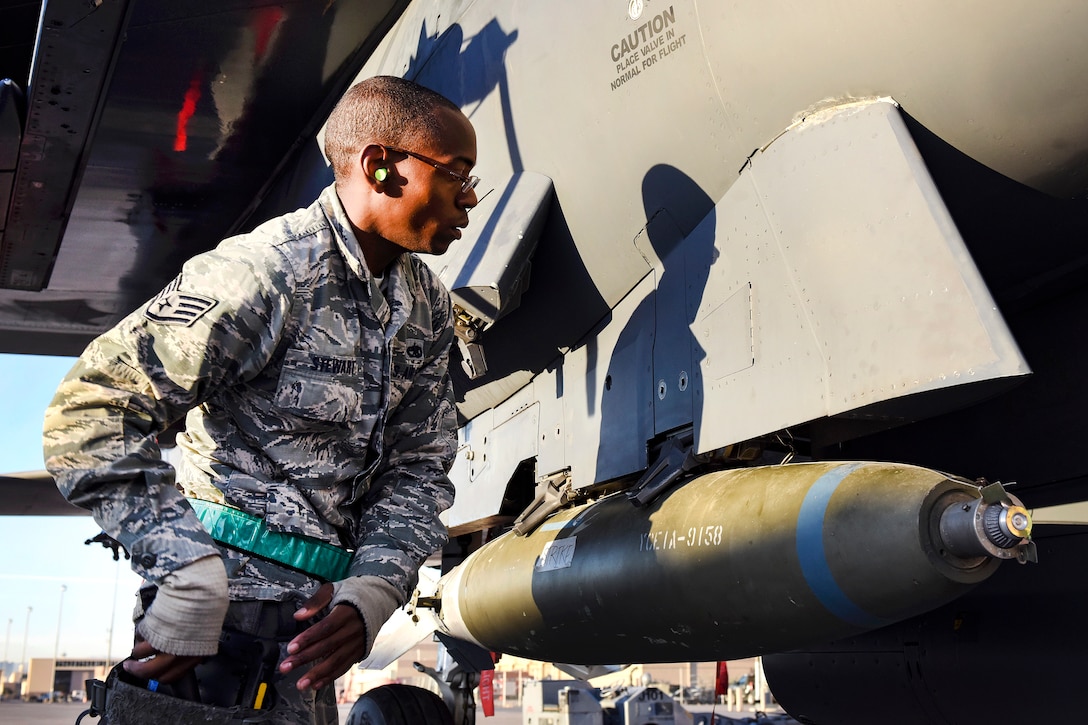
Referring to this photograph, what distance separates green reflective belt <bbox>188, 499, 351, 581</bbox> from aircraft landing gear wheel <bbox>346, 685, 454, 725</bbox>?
167 inches

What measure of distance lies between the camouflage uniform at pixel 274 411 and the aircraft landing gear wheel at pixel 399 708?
4073 millimetres

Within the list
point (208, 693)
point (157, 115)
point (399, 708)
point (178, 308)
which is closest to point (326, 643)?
point (208, 693)

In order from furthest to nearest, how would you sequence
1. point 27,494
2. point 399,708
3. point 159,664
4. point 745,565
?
point 27,494, point 399,708, point 745,565, point 159,664

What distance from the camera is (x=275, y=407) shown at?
1.92m

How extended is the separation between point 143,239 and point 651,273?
5535 mm

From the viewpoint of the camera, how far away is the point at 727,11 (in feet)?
11.4

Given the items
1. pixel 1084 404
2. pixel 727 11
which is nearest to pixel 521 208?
pixel 727 11

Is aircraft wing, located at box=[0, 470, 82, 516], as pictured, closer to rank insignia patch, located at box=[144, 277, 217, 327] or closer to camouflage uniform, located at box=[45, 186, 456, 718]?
camouflage uniform, located at box=[45, 186, 456, 718]

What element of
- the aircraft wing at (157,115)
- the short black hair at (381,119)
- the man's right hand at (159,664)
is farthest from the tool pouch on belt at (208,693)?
the aircraft wing at (157,115)

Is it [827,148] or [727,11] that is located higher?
[727,11]

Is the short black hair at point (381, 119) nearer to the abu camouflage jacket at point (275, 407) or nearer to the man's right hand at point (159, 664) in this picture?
the abu camouflage jacket at point (275, 407)

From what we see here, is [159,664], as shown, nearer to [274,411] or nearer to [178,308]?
[274,411]

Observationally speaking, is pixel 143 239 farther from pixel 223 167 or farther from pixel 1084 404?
pixel 1084 404

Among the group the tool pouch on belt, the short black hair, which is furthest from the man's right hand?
the short black hair
